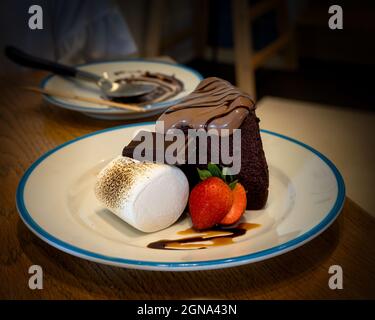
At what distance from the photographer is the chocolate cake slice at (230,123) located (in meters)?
0.79

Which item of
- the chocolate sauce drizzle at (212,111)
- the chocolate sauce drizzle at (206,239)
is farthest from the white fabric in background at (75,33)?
the chocolate sauce drizzle at (206,239)

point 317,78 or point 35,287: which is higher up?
point 35,287

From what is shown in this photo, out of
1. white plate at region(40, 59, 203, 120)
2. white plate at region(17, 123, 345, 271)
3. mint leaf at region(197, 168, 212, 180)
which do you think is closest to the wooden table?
white plate at region(17, 123, 345, 271)

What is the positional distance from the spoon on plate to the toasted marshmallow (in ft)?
1.64

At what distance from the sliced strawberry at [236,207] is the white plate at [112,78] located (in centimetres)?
42

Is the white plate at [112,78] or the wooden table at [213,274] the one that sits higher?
the white plate at [112,78]

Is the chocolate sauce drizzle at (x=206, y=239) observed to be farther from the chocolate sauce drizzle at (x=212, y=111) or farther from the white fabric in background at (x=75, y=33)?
the white fabric in background at (x=75, y=33)

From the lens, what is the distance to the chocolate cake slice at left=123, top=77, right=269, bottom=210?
794mm

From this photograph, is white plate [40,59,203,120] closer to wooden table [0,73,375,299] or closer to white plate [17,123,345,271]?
white plate [17,123,345,271]
